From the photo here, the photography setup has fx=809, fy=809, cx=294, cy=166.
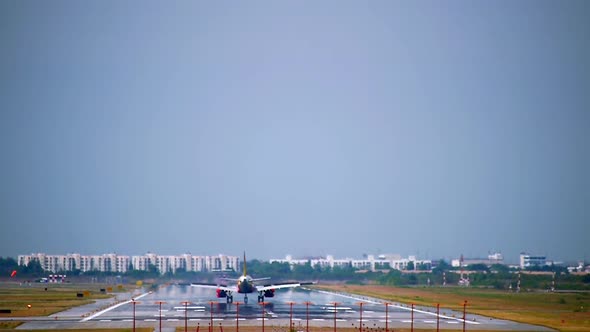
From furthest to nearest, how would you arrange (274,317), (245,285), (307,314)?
1. (245,285)
2. (307,314)
3. (274,317)

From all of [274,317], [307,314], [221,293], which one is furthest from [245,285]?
[307,314]

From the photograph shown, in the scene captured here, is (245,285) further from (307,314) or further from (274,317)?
(307,314)

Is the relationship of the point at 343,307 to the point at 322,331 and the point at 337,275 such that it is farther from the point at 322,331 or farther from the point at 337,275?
the point at 337,275

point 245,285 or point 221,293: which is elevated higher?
point 245,285

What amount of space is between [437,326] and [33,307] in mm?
41080

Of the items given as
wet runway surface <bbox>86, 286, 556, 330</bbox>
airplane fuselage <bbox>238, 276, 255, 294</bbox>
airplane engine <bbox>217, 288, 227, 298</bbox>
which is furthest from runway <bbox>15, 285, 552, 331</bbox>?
airplane engine <bbox>217, 288, 227, 298</bbox>

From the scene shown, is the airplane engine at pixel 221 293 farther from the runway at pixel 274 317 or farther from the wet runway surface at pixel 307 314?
the runway at pixel 274 317

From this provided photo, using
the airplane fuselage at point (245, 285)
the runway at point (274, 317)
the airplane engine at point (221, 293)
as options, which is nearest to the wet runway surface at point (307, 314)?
the runway at point (274, 317)

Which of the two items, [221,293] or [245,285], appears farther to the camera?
[221,293]

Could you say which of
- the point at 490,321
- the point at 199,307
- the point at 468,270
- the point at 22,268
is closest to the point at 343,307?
the point at 199,307

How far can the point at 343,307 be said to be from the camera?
77250 millimetres

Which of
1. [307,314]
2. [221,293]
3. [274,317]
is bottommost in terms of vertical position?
[221,293]

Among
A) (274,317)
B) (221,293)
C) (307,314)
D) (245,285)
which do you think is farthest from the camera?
(221,293)

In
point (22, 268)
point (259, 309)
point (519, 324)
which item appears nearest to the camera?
point (519, 324)
